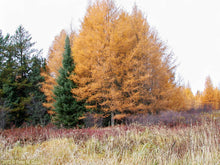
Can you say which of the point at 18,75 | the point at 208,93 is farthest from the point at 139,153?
the point at 208,93

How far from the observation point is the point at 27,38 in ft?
67.6

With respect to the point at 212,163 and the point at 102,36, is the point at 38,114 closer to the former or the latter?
the point at 102,36

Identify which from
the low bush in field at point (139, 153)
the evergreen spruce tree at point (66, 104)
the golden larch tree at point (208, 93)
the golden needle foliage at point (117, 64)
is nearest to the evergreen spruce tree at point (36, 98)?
the evergreen spruce tree at point (66, 104)

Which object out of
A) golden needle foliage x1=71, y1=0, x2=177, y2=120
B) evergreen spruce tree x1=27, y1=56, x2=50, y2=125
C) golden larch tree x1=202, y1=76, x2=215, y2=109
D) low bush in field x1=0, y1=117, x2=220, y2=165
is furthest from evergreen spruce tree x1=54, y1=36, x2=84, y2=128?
golden larch tree x1=202, y1=76, x2=215, y2=109

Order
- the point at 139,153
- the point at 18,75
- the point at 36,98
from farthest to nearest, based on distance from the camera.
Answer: the point at 18,75 < the point at 36,98 < the point at 139,153

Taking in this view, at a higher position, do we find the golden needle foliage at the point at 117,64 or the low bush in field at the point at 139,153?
the golden needle foliage at the point at 117,64

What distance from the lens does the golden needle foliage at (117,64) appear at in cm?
1033

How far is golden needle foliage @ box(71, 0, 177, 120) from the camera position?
10328 mm

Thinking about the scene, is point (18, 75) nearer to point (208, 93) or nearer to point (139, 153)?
point (139, 153)

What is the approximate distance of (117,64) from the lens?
1109 centimetres

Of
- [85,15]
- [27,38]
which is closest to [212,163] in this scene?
[85,15]

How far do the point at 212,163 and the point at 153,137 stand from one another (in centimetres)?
171

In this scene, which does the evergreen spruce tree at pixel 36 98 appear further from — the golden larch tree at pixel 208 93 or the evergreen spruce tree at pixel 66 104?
the golden larch tree at pixel 208 93

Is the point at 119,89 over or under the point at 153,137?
over
